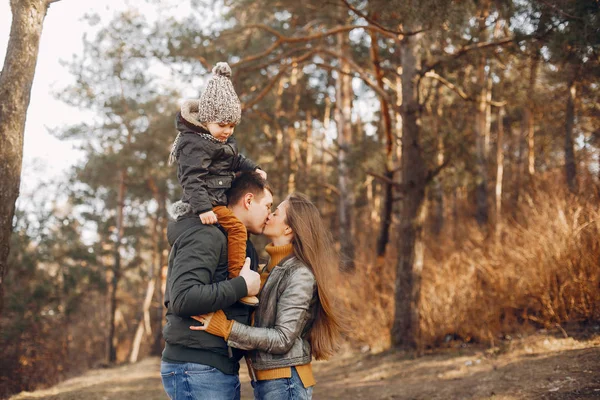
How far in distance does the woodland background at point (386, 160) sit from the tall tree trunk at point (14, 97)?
5 centimetres

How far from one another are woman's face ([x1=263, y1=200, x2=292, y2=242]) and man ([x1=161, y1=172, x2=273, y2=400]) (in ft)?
1.06

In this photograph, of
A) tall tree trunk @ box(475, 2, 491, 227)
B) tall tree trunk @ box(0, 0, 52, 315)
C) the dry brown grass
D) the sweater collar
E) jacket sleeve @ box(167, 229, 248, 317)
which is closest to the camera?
jacket sleeve @ box(167, 229, 248, 317)

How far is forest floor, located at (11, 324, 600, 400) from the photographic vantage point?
→ 598 centimetres

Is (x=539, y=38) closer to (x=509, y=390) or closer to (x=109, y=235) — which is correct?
(x=509, y=390)

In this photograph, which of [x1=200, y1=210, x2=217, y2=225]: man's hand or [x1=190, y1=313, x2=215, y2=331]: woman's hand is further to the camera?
[x1=200, y1=210, x2=217, y2=225]: man's hand

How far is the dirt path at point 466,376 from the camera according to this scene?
5953 millimetres

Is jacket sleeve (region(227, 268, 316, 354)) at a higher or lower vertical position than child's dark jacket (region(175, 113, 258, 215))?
lower

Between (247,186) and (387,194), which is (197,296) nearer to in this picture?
(247,186)

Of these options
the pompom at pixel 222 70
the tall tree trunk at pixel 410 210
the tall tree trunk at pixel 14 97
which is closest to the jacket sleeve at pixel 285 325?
the pompom at pixel 222 70

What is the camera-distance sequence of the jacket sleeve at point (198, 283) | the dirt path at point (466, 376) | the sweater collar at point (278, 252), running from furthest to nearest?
the dirt path at point (466, 376)
the sweater collar at point (278, 252)
the jacket sleeve at point (198, 283)

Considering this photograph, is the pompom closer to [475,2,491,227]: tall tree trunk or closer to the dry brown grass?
the dry brown grass

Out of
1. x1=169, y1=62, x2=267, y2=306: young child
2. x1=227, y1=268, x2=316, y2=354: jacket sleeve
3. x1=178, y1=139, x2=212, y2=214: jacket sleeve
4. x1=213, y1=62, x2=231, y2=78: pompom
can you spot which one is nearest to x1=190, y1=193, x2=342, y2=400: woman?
x1=227, y1=268, x2=316, y2=354: jacket sleeve

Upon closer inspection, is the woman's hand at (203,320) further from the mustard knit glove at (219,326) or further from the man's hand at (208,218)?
the man's hand at (208,218)

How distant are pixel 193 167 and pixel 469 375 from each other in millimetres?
5414
